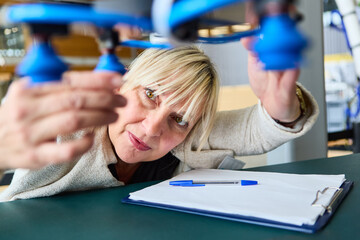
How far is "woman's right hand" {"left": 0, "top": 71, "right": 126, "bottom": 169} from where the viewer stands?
0.31 metres

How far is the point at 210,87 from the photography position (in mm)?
793

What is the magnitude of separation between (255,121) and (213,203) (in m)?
0.39

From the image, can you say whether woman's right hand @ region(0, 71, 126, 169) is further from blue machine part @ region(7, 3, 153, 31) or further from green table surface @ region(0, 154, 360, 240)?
green table surface @ region(0, 154, 360, 240)

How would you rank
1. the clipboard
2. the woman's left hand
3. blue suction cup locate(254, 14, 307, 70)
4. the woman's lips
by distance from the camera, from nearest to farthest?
blue suction cup locate(254, 14, 307, 70)
the clipboard
the woman's left hand
the woman's lips

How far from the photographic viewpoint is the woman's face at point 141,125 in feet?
2.30

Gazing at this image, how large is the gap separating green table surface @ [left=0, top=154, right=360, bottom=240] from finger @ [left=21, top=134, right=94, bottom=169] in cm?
17

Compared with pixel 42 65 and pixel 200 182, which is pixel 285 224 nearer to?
pixel 200 182

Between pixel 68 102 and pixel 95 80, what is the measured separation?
0.03 meters

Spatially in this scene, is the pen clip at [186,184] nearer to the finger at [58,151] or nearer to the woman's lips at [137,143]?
the woman's lips at [137,143]

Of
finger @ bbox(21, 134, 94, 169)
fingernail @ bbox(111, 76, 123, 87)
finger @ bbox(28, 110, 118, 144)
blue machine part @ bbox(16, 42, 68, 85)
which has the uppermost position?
blue machine part @ bbox(16, 42, 68, 85)

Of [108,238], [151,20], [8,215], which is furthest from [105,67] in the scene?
[8,215]

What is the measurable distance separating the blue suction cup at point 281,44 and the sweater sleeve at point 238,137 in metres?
0.62

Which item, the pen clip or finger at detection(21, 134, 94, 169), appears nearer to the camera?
finger at detection(21, 134, 94, 169)

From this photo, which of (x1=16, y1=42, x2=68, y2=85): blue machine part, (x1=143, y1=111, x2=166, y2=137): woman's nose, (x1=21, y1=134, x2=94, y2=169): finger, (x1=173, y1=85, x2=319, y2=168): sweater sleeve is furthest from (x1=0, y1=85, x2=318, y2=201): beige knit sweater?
(x1=16, y1=42, x2=68, y2=85): blue machine part
